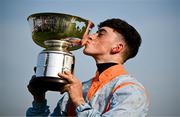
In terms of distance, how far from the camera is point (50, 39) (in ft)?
8.48

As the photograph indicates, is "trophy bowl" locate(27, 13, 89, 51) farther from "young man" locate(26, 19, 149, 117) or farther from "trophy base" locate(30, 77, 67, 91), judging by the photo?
"trophy base" locate(30, 77, 67, 91)

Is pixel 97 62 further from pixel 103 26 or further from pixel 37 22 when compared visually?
pixel 37 22

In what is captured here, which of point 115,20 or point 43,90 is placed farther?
point 115,20

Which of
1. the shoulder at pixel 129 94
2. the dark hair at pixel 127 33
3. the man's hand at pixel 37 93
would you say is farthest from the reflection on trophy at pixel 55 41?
the shoulder at pixel 129 94

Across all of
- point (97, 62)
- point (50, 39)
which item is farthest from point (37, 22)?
point (97, 62)

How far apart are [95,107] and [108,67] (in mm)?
380

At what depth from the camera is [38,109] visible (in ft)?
8.95

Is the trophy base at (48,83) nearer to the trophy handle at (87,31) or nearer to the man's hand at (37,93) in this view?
the man's hand at (37,93)

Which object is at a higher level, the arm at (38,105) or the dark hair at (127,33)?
the dark hair at (127,33)

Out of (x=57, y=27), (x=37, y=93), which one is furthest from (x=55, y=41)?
(x=37, y=93)

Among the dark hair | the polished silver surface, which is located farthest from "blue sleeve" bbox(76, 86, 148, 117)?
the dark hair

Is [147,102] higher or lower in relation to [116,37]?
lower

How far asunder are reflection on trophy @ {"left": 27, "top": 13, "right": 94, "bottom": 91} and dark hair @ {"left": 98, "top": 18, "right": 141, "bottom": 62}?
0.23m

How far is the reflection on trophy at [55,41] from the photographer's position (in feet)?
7.68
